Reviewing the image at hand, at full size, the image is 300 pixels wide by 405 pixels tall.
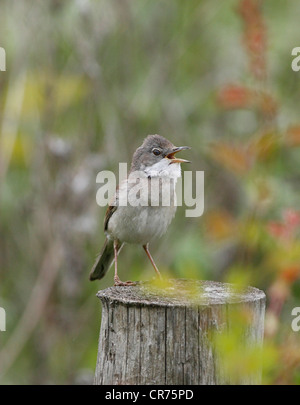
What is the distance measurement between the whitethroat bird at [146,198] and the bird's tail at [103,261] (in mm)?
239

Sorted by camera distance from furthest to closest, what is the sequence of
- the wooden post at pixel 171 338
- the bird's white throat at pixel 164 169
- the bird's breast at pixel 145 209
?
1. the bird's white throat at pixel 164 169
2. the bird's breast at pixel 145 209
3. the wooden post at pixel 171 338

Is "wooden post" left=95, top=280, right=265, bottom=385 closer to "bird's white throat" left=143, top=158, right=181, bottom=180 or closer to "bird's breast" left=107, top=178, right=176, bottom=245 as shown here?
"bird's breast" left=107, top=178, right=176, bottom=245

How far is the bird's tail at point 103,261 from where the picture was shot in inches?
227

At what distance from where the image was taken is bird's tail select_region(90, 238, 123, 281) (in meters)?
5.77

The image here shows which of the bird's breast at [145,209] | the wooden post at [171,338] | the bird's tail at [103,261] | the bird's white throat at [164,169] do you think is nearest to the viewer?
the wooden post at [171,338]

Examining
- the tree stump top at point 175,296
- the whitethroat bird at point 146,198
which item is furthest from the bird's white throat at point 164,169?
the tree stump top at point 175,296

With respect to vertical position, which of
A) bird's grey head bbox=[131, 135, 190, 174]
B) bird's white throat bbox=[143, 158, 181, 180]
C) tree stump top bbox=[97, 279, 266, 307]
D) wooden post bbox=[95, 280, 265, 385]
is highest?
bird's grey head bbox=[131, 135, 190, 174]

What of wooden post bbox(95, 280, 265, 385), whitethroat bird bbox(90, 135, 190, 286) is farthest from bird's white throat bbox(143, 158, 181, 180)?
wooden post bbox(95, 280, 265, 385)

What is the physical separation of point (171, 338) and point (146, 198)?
1.95 metres

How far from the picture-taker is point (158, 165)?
17.6ft

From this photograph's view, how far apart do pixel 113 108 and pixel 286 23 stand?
1.99 meters

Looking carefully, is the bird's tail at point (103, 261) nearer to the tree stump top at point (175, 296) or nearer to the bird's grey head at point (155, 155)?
the bird's grey head at point (155, 155)

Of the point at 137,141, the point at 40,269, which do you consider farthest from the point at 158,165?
the point at 40,269

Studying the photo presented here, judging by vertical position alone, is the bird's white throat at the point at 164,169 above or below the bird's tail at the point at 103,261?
above
